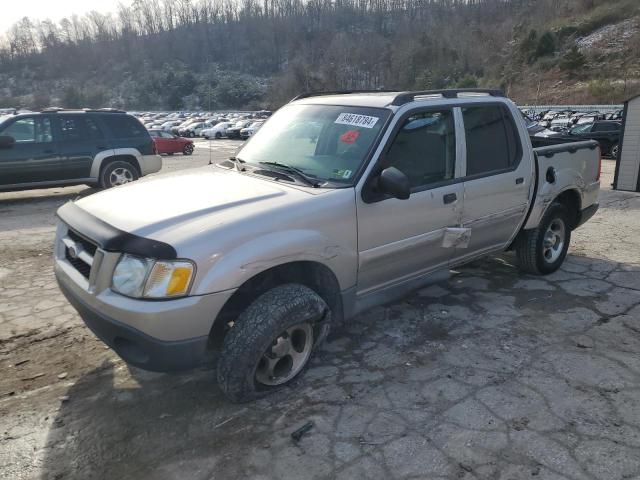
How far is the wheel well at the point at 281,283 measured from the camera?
3.04 m

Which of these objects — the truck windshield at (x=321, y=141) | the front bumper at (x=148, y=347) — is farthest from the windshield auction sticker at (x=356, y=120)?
the front bumper at (x=148, y=347)

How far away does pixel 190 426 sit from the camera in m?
2.90

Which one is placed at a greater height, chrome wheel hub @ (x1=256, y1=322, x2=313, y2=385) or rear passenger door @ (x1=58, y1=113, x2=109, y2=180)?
rear passenger door @ (x1=58, y1=113, x2=109, y2=180)

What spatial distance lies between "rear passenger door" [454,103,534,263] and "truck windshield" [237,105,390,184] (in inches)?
39.1

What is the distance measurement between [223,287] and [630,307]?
3.80 m

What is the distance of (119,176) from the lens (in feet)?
34.4

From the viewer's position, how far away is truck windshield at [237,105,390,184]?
3.46 metres

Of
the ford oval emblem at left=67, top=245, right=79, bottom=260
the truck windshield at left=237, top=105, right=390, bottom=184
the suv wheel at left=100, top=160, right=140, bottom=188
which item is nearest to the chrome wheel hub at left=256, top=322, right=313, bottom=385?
the truck windshield at left=237, top=105, right=390, bottom=184

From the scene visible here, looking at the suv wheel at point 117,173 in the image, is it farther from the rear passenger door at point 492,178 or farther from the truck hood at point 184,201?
the rear passenger door at point 492,178

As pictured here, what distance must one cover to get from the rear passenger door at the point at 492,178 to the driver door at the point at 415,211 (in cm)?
19

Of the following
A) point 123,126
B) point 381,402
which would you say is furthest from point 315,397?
point 123,126

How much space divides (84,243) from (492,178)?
320 cm

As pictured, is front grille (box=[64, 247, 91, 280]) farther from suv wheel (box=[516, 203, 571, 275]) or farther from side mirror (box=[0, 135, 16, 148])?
side mirror (box=[0, 135, 16, 148])

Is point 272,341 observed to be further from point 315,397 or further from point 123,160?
point 123,160
